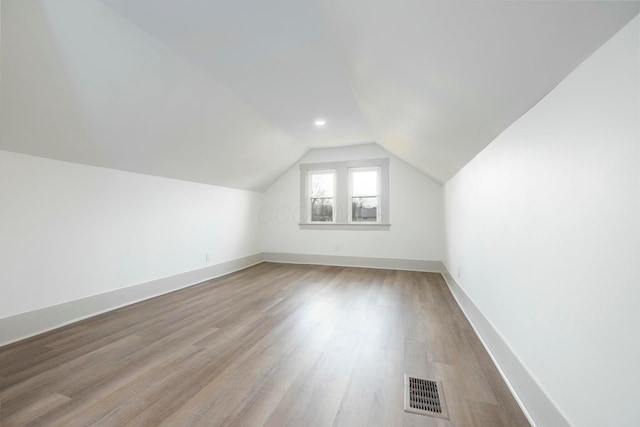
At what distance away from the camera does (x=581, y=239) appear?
98 centimetres

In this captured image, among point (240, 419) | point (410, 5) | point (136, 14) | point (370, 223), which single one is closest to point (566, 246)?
point (410, 5)

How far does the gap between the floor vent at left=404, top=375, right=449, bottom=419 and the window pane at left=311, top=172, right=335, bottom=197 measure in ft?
14.2

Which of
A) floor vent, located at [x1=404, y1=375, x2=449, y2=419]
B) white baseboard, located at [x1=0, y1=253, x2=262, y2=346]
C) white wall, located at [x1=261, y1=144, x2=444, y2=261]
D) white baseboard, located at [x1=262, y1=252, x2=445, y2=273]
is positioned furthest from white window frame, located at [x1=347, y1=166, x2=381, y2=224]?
floor vent, located at [x1=404, y1=375, x2=449, y2=419]

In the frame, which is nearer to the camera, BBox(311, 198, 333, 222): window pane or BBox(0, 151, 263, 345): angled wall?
BBox(0, 151, 263, 345): angled wall

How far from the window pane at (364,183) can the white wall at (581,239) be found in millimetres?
3651

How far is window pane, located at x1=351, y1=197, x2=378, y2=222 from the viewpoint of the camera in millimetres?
5375

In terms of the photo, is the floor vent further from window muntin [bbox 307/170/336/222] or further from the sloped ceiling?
window muntin [bbox 307/170/336/222]

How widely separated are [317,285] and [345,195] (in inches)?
87.2

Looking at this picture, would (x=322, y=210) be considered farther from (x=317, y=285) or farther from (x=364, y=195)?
(x=317, y=285)

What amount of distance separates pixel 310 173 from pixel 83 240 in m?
4.01

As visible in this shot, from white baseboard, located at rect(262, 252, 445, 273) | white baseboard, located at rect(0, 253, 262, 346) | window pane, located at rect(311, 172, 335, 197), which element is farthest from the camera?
window pane, located at rect(311, 172, 335, 197)

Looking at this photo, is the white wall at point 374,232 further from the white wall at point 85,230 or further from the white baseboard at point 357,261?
the white wall at point 85,230

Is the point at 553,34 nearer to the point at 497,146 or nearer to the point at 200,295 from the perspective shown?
the point at 497,146

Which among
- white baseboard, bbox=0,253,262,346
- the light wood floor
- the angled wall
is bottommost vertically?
the light wood floor
